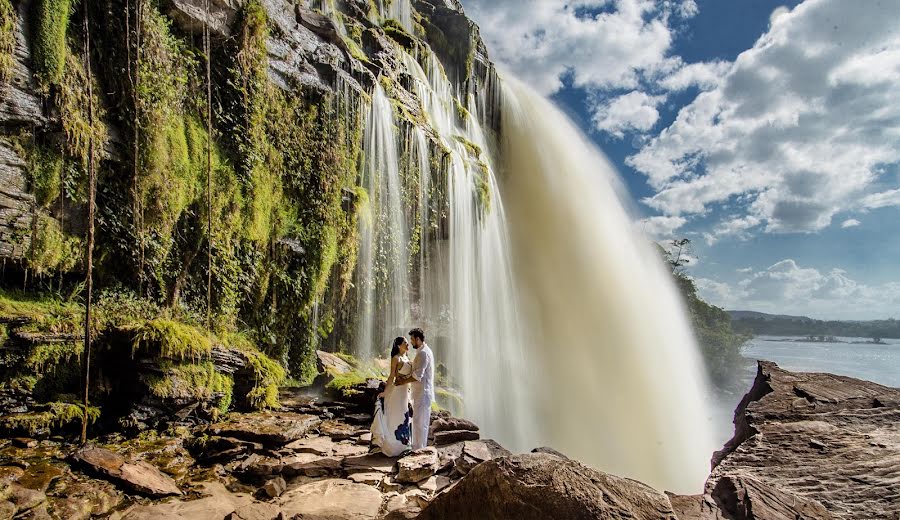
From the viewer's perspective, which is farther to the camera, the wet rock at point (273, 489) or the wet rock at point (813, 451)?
the wet rock at point (273, 489)

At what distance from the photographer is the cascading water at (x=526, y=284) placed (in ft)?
47.6

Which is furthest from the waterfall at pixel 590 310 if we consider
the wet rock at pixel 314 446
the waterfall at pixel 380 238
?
the wet rock at pixel 314 446

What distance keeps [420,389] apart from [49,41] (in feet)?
27.8

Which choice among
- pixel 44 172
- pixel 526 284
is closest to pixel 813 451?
pixel 44 172

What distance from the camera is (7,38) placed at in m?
7.00

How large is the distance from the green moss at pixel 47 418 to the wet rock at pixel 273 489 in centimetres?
327

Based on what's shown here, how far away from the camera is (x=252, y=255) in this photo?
10.2 metres

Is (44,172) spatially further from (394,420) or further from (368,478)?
(368,478)

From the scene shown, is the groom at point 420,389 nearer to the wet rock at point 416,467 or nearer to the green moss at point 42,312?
the wet rock at point 416,467

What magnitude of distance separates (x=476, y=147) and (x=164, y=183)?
1287cm

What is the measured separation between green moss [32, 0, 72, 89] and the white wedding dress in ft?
24.9

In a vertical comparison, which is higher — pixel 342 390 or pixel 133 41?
pixel 133 41

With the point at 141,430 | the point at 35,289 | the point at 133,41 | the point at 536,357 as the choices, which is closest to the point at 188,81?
the point at 133,41

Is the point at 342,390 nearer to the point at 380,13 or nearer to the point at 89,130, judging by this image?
the point at 89,130
